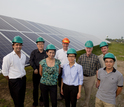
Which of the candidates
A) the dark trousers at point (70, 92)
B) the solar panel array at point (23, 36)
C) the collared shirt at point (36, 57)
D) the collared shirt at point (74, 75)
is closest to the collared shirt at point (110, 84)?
the collared shirt at point (74, 75)

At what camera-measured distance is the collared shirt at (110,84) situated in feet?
7.74

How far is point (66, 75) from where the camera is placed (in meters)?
2.95

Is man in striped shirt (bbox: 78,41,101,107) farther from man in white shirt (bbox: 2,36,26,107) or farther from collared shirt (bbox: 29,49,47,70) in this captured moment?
man in white shirt (bbox: 2,36,26,107)

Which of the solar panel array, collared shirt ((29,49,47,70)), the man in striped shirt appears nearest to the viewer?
the man in striped shirt

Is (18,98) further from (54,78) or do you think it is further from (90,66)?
(90,66)

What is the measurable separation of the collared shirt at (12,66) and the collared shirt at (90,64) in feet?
7.41

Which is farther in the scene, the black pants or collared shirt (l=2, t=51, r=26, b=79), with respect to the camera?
the black pants

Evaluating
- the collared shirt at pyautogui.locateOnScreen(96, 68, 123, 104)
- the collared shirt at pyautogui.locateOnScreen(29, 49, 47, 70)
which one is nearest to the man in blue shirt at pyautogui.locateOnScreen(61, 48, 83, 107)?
the collared shirt at pyautogui.locateOnScreen(96, 68, 123, 104)

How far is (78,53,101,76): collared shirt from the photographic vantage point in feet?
11.1

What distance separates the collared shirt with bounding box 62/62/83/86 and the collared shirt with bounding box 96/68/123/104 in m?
0.63

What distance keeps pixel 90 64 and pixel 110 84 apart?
1.08 m

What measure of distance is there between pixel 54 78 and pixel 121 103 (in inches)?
162

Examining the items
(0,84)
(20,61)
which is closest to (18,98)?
(20,61)

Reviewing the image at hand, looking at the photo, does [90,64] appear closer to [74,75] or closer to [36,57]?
[74,75]
